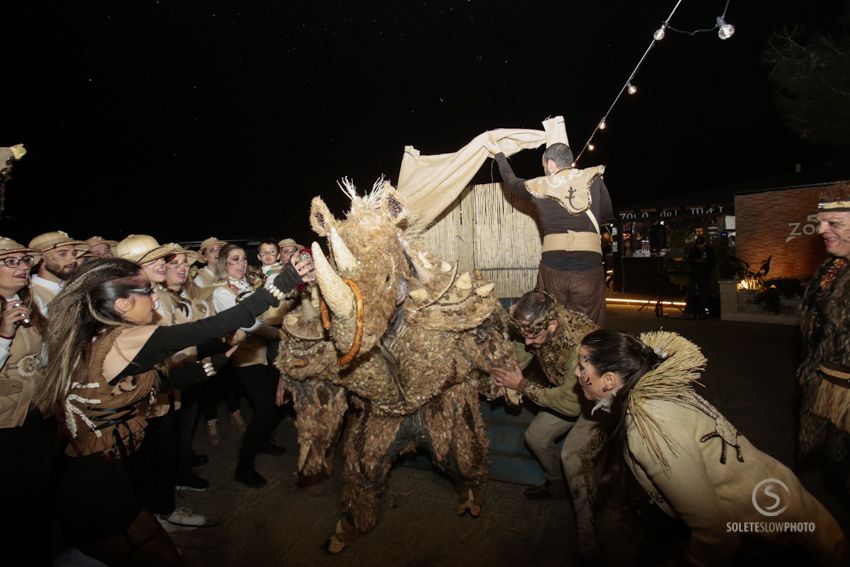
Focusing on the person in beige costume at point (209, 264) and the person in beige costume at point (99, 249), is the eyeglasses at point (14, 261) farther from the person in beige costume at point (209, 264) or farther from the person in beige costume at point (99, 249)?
the person in beige costume at point (209, 264)

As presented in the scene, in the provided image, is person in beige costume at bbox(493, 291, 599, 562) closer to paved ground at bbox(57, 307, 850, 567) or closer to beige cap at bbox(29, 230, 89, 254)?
paved ground at bbox(57, 307, 850, 567)

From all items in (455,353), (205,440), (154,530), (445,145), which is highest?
(445,145)

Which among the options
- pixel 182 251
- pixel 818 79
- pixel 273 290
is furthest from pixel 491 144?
pixel 818 79

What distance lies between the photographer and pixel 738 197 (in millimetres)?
10938

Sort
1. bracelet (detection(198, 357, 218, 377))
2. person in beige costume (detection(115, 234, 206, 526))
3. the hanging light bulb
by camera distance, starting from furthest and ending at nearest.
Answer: person in beige costume (detection(115, 234, 206, 526)) < the hanging light bulb < bracelet (detection(198, 357, 218, 377))

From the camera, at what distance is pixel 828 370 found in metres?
2.42

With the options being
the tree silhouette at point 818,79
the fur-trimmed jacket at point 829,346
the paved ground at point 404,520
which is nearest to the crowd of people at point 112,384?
the paved ground at point 404,520

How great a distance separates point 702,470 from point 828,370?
4.88 ft

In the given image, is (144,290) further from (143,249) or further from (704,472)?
(704,472)

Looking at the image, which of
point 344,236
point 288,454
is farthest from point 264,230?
point 344,236

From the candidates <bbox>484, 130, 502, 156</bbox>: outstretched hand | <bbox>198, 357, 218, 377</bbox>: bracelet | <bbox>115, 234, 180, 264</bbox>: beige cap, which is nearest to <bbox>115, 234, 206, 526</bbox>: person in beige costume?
<bbox>115, 234, 180, 264</bbox>: beige cap

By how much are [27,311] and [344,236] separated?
205 cm

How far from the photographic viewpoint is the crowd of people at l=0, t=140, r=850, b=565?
1719 millimetres

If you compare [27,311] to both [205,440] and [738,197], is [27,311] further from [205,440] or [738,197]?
[738,197]
